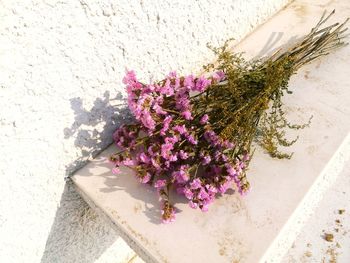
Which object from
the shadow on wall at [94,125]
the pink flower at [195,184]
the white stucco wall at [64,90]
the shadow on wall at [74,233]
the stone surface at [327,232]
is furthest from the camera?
the stone surface at [327,232]

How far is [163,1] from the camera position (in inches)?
50.8

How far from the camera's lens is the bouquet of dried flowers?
1.11 metres

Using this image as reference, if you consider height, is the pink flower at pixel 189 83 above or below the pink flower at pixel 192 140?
above

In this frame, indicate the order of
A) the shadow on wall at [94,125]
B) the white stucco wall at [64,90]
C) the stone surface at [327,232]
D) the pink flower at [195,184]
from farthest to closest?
the stone surface at [327,232] → the shadow on wall at [94,125] → the pink flower at [195,184] → the white stucco wall at [64,90]

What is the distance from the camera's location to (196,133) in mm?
1141

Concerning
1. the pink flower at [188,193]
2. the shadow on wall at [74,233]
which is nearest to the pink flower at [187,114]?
the pink flower at [188,193]

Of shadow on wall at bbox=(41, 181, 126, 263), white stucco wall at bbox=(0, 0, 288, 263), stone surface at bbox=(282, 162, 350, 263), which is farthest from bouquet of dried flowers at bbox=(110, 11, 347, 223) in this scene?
stone surface at bbox=(282, 162, 350, 263)

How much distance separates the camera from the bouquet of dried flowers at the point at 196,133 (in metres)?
1.11

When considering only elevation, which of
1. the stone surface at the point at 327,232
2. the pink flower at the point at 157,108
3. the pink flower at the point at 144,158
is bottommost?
the stone surface at the point at 327,232

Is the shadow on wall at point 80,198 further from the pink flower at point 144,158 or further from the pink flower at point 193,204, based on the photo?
the pink flower at point 193,204

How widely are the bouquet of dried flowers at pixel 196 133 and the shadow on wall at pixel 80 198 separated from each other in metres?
0.07

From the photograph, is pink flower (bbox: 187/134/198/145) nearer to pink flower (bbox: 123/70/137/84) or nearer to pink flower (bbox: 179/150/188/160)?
pink flower (bbox: 179/150/188/160)

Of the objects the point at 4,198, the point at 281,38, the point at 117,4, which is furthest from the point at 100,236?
the point at 281,38

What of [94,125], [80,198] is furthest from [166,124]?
[80,198]
